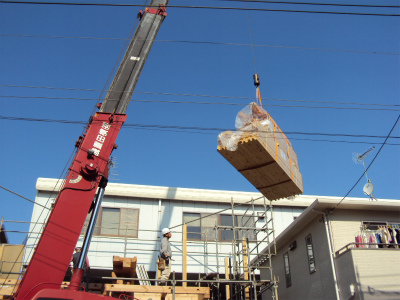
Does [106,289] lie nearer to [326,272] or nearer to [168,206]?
[326,272]

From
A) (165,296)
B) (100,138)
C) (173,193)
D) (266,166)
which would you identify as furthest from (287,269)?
(100,138)

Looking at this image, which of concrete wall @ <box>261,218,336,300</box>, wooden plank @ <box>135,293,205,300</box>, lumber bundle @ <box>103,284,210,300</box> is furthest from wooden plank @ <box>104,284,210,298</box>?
concrete wall @ <box>261,218,336,300</box>

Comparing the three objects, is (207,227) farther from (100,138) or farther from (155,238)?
(100,138)

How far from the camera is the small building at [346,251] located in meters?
11.8

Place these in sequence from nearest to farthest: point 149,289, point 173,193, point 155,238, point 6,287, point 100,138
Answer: point 100,138
point 149,289
point 6,287
point 155,238
point 173,193

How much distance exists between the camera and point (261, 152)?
9453 millimetres

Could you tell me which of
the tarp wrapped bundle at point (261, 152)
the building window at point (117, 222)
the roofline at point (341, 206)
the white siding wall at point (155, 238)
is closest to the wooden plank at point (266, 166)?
the tarp wrapped bundle at point (261, 152)

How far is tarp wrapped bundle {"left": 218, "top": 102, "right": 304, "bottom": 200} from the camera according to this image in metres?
9.43

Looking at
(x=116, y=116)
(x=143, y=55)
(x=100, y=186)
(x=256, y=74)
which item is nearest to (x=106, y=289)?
(x=100, y=186)

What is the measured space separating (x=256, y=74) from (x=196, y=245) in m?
9.09

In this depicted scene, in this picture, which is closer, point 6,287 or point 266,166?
point 266,166

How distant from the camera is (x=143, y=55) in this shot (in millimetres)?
11555

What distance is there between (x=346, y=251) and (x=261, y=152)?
466cm

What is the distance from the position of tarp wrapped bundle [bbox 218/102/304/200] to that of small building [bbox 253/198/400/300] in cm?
251
